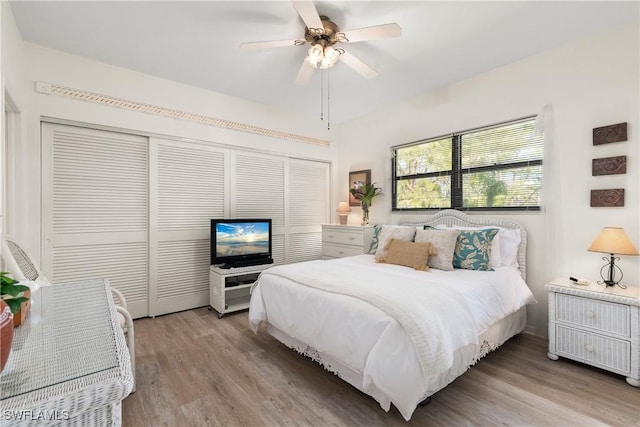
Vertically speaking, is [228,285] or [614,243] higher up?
[614,243]

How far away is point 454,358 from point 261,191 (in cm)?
313

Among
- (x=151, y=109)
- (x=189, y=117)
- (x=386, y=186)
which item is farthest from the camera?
(x=386, y=186)

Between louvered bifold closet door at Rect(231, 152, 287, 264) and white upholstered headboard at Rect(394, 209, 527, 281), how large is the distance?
1.73m

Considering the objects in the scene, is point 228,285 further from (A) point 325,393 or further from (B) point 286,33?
(B) point 286,33

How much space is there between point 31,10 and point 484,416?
4.17 m

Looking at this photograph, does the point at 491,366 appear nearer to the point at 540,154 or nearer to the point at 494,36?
the point at 540,154

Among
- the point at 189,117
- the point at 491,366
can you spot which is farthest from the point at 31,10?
the point at 491,366

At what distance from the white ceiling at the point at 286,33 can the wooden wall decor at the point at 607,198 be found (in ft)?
4.42

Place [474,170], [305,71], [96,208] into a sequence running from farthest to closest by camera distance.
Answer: [474,170] < [96,208] < [305,71]

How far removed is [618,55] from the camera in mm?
2402

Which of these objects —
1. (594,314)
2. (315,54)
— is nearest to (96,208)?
(315,54)

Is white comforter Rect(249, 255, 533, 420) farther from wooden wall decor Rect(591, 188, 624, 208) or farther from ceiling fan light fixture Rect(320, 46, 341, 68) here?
ceiling fan light fixture Rect(320, 46, 341, 68)

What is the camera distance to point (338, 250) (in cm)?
430

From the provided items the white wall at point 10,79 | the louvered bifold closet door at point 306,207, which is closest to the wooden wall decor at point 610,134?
the louvered bifold closet door at point 306,207
